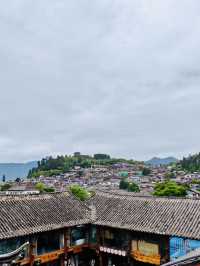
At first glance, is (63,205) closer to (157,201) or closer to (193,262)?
(157,201)

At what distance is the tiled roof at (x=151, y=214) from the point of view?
2478 cm

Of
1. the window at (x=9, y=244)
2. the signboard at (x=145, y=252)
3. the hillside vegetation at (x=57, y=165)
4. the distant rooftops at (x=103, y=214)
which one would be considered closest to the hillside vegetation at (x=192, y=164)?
the hillside vegetation at (x=57, y=165)

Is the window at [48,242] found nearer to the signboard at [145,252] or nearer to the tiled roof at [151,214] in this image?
the tiled roof at [151,214]

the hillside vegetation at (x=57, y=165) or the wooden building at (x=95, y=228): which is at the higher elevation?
the hillside vegetation at (x=57, y=165)

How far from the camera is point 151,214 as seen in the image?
89.9 ft

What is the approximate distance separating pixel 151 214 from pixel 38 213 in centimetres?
844

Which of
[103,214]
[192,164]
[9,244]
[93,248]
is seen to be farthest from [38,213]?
[192,164]

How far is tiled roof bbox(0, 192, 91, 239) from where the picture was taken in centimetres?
2462

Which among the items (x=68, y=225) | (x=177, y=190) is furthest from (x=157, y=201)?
(x=177, y=190)

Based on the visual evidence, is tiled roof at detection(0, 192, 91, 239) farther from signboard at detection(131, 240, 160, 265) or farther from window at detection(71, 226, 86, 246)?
signboard at detection(131, 240, 160, 265)

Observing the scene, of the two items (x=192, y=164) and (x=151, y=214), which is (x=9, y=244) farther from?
(x=192, y=164)

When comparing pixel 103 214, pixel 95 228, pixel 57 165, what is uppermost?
pixel 57 165

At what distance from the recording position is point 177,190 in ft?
179

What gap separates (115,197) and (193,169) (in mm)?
117529
